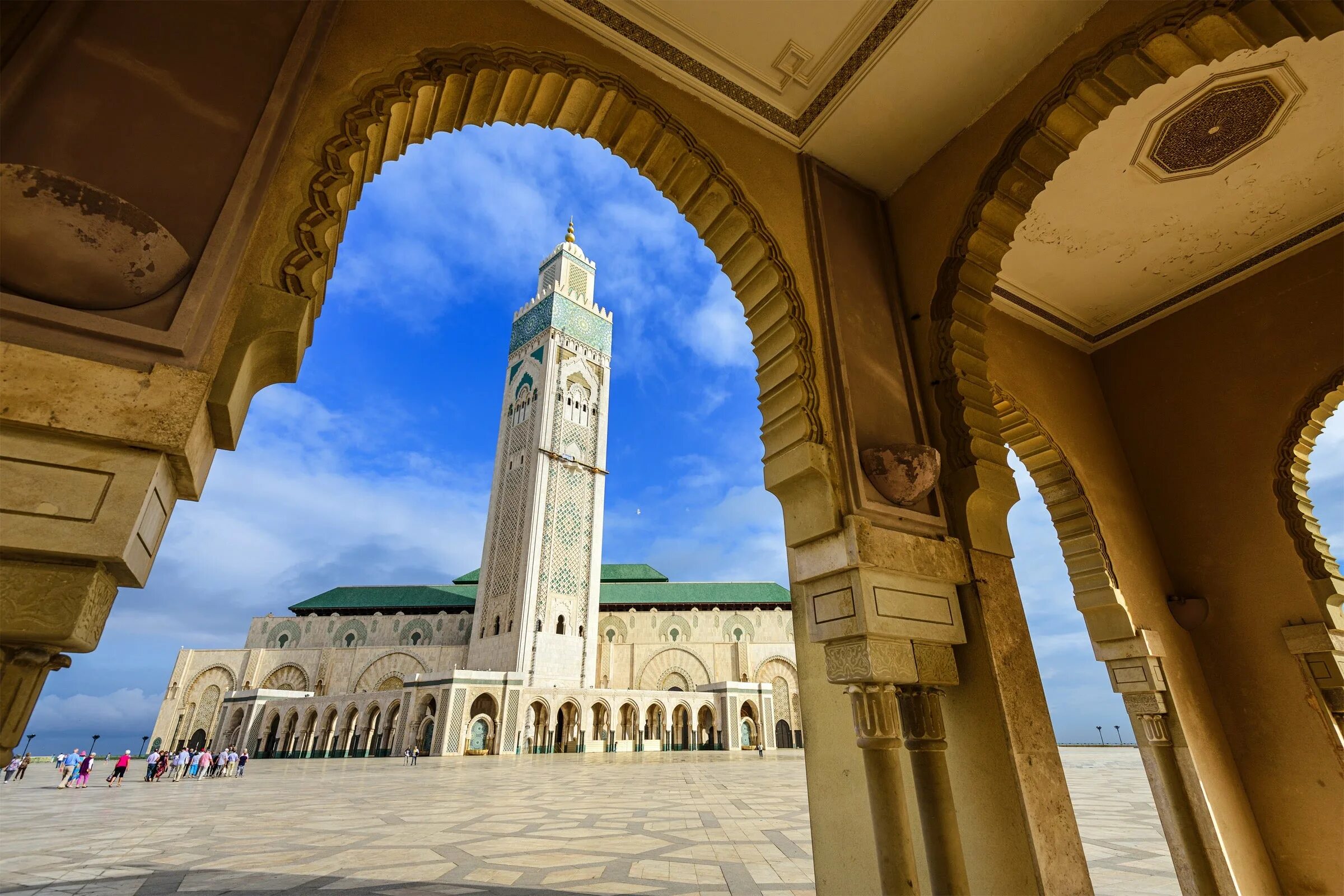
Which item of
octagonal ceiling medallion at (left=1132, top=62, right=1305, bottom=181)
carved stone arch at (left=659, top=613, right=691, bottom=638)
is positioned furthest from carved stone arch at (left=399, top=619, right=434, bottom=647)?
octagonal ceiling medallion at (left=1132, top=62, right=1305, bottom=181)

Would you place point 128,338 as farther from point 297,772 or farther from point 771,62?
point 297,772

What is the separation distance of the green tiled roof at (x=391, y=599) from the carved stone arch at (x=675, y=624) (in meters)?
8.58

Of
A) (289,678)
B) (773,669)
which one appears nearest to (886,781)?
(773,669)

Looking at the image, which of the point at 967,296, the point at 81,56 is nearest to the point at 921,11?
the point at 967,296

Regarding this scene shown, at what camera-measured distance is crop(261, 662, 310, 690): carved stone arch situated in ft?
84.7

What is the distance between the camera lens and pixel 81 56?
1497mm

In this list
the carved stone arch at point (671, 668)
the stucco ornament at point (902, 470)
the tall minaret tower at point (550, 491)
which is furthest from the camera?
the carved stone arch at point (671, 668)

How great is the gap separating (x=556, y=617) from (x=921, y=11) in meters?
21.9

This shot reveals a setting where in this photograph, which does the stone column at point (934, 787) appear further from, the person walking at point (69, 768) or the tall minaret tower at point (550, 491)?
the tall minaret tower at point (550, 491)

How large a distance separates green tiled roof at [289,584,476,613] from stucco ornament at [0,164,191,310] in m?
28.7

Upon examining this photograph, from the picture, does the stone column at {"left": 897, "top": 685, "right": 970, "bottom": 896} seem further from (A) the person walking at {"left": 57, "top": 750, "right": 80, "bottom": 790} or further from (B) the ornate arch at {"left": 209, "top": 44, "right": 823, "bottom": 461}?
(A) the person walking at {"left": 57, "top": 750, "right": 80, "bottom": 790}

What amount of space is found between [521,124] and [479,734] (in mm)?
19942

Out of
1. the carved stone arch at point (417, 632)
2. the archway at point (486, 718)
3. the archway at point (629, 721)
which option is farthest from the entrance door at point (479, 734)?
the carved stone arch at point (417, 632)

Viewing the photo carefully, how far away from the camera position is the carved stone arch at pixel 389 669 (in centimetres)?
2569
